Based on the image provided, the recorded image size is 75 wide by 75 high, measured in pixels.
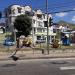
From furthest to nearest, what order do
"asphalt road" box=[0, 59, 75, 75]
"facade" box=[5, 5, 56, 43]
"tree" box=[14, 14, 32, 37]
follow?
"facade" box=[5, 5, 56, 43]
"tree" box=[14, 14, 32, 37]
"asphalt road" box=[0, 59, 75, 75]

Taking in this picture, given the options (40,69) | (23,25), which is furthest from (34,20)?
(40,69)

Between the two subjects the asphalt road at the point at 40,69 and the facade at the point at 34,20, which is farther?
the facade at the point at 34,20

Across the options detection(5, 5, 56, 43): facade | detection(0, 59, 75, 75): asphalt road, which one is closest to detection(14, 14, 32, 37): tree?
detection(5, 5, 56, 43): facade

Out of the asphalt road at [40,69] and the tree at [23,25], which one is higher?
the tree at [23,25]

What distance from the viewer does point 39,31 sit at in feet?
338

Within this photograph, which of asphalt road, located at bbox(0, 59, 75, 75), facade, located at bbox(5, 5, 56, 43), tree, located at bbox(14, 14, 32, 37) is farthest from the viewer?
facade, located at bbox(5, 5, 56, 43)

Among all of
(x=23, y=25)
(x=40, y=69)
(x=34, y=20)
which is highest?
(x=34, y=20)

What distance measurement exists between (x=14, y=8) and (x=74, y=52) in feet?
260

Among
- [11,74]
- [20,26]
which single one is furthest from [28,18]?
[11,74]

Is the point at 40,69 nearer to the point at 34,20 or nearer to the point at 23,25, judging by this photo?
the point at 23,25

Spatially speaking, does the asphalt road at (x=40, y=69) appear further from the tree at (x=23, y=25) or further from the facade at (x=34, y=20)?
the facade at (x=34, y=20)

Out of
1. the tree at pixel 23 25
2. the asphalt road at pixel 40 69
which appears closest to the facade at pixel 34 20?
the tree at pixel 23 25

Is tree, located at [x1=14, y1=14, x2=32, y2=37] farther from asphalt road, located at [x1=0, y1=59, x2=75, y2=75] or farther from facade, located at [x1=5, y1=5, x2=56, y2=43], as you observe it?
asphalt road, located at [x1=0, y1=59, x2=75, y2=75]

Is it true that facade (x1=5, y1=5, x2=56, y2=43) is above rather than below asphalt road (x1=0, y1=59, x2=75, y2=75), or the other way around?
above
